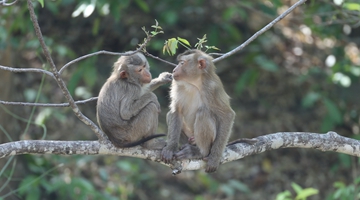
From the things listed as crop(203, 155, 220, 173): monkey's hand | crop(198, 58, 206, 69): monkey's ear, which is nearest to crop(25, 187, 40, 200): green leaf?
crop(203, 155, 220, 173): monkey's hand

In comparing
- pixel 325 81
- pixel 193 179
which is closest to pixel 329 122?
pixel 325 81

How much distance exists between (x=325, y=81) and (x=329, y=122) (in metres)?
1.77

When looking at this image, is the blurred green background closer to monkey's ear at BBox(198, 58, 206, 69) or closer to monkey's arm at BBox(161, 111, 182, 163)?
monkey's arm at BBox(161, 111, 182, 163)

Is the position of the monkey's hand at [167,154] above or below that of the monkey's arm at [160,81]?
below

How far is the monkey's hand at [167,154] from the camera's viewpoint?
21.5 feet

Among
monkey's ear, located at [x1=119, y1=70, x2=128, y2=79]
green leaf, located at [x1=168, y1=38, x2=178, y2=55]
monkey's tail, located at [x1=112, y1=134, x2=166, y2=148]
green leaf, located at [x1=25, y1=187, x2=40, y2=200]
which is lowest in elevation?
green leaf, located at [x1=25, y1=187, x2=40, y2=200]

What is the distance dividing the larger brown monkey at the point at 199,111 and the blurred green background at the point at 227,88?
10.9 ft

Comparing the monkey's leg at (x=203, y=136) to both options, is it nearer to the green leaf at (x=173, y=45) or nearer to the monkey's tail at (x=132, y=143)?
the monkey's tail at (x=132, y=143)

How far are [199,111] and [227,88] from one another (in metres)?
7.05

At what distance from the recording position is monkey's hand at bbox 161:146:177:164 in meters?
6.54

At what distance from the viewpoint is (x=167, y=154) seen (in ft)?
21.7

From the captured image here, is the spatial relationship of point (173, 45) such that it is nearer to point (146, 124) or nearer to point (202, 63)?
point (202, 63)

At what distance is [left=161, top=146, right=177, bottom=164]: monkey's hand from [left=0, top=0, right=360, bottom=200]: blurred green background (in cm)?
373

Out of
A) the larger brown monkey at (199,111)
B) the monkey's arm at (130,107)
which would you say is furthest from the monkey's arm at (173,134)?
the monkey's arm at (130,107)
